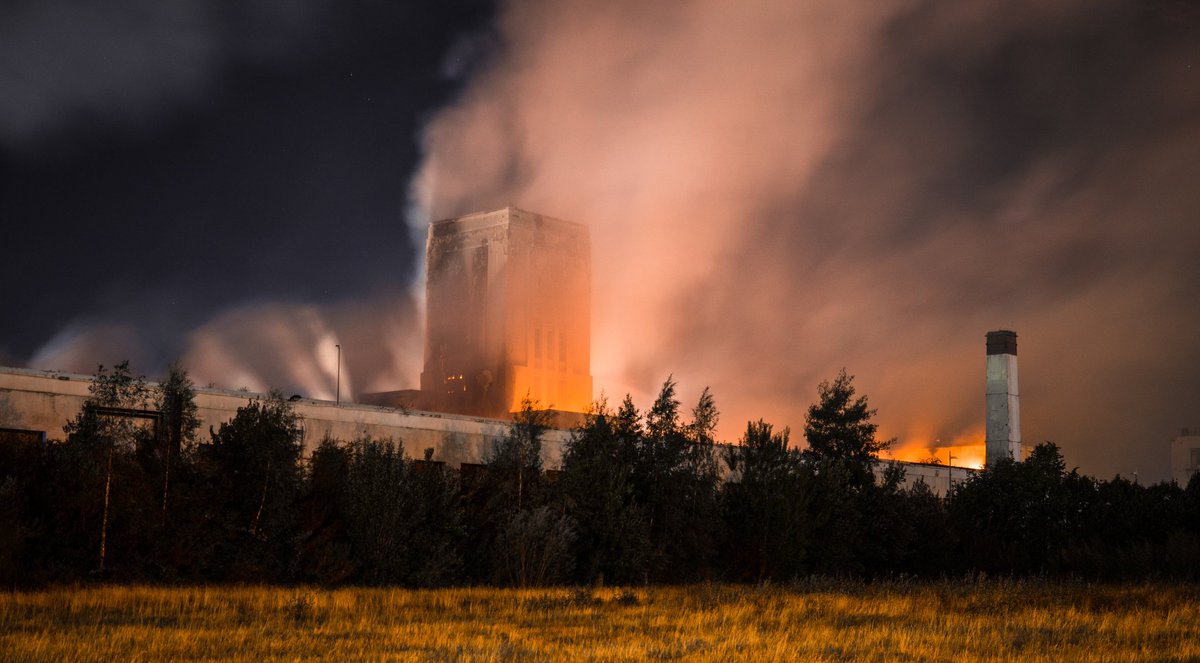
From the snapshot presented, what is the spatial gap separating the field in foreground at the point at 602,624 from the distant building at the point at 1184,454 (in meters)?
117

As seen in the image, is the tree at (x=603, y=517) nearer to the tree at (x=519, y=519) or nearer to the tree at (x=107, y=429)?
the tree at (x=519, y=519)

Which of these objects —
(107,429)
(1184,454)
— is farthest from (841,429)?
(1184,454)

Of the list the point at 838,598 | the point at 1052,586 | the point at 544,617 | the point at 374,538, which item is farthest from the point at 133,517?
the point at 1052,586

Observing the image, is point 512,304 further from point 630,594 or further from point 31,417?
point 630,594

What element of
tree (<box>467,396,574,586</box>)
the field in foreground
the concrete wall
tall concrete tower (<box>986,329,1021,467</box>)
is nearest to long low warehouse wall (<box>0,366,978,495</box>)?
tree (<box>467,396,574,586</box>)

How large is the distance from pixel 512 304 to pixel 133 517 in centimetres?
7038

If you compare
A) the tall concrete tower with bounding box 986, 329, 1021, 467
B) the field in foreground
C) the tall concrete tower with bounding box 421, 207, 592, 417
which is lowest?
the field in foreground

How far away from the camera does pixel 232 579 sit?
88.4 ft

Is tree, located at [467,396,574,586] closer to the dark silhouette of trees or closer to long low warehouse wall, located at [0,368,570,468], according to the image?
the dark silhouette of trees

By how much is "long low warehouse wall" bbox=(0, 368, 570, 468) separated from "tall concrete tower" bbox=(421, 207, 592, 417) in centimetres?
5350

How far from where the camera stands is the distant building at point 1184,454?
131m

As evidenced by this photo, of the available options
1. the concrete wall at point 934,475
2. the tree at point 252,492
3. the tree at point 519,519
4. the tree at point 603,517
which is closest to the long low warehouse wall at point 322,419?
the tree at point 519,519

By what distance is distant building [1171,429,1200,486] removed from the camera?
13100cm

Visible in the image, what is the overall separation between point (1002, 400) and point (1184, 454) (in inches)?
3008
